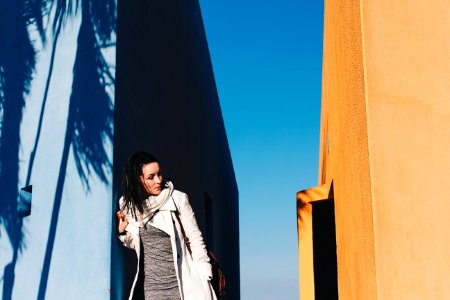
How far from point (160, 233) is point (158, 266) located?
241 millimetres

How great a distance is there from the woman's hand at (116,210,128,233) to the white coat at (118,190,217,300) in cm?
3

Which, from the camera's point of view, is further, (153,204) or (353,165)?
(153,204)

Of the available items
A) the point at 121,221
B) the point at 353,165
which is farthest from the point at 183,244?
the point at 353,165

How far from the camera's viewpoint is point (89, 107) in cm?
547

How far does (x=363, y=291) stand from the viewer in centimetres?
409

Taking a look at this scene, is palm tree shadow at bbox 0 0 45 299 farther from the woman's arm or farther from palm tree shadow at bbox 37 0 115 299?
the woman's arm

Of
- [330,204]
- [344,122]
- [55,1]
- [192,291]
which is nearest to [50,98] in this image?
[55,1]

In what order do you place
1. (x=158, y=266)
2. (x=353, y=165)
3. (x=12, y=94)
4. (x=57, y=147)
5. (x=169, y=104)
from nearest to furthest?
(x=353, y=165)
(x=158, y=266)
(x=57, y=147)
(x=12, y=94)
(x=169, y=104)

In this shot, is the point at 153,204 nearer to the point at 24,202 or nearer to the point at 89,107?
the point at 89,107

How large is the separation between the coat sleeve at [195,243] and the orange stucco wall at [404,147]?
1.35 metres

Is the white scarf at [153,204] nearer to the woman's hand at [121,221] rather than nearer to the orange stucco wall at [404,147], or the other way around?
the woman's hand at [121,221]

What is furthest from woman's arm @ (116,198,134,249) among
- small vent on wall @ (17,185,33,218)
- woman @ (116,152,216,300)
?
small vent on wall @ (17,185,33,218)

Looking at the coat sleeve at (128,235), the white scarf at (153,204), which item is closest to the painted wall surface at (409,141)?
the white scarf at (153,204)

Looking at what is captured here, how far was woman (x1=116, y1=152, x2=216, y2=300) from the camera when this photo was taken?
498 cm
